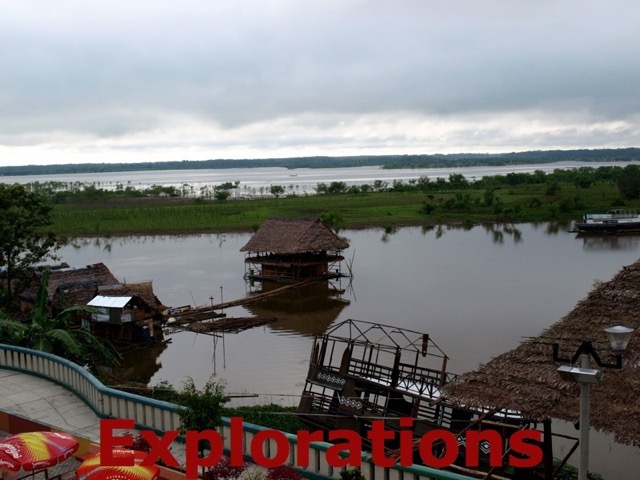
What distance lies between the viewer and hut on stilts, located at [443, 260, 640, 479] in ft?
25.1

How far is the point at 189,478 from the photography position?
7.31 m

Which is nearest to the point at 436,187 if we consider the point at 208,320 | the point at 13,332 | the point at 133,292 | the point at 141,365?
the point at 208,320

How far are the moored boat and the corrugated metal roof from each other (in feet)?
131

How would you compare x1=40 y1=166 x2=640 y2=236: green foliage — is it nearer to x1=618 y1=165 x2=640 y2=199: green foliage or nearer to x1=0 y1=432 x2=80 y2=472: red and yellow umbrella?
x1=618 y1=165 x2=640 y2=199: green foliage

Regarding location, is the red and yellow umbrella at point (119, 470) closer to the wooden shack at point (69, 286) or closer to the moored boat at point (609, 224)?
the wooden shack at point (69, 286)

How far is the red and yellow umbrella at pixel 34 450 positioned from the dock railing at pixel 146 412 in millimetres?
1588

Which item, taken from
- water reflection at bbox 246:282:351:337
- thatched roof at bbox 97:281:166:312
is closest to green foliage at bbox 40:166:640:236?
water reflection at bbox 246:282:351:337

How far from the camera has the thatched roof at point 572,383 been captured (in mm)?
7641

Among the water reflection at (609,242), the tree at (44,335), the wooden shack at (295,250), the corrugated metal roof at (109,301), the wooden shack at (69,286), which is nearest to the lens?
the tree at (44,335)

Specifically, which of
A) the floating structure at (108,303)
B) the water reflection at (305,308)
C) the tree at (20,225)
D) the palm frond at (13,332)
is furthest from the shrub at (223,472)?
the tree at (20,225)

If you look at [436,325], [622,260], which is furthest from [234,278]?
[622,260]

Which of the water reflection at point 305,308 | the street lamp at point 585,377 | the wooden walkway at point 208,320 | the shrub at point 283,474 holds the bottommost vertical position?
the water reflection at point 305,308

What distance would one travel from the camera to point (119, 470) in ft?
21.4

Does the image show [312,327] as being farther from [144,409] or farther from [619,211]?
[619,211]
